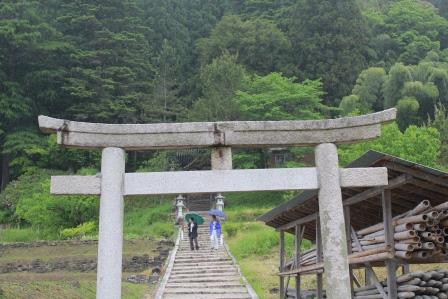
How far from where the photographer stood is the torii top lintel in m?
7.01

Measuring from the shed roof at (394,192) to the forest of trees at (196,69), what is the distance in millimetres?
24327

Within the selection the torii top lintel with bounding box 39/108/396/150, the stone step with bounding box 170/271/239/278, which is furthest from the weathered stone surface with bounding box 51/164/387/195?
the stone step with bounding box 170/271/239/278

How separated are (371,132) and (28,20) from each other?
1642 inches

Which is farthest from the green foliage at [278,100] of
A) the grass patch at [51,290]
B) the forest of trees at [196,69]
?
the grass patch at [51,290]

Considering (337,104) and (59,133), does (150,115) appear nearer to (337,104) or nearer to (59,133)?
(337,104)

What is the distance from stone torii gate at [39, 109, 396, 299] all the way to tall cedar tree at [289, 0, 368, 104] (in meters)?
38.0

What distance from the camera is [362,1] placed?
62.8m

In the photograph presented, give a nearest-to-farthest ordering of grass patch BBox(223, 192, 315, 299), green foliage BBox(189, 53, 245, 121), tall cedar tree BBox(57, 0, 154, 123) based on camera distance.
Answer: grass patch BBox(223, 192, 315, 299)
green foliage BBox(189, 53, 245, 121)
tall cedar tree BBox(57, 0, 154, 123)

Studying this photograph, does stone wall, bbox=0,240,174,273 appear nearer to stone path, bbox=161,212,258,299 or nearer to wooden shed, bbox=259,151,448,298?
stone path, bbox=161,212,258,299

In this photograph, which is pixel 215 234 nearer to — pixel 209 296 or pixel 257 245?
pixel 257 245

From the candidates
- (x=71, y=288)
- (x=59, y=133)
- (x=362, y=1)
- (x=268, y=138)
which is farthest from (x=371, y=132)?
(x=362, y=1)

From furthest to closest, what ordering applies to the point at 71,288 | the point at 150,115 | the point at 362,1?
1. the point at 362,1
2. the point at 150,115
3. the point at 71,288

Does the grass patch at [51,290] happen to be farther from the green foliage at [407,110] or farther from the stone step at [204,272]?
the green foliage at [407,110]

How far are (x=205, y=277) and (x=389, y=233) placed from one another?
30.2 ft
